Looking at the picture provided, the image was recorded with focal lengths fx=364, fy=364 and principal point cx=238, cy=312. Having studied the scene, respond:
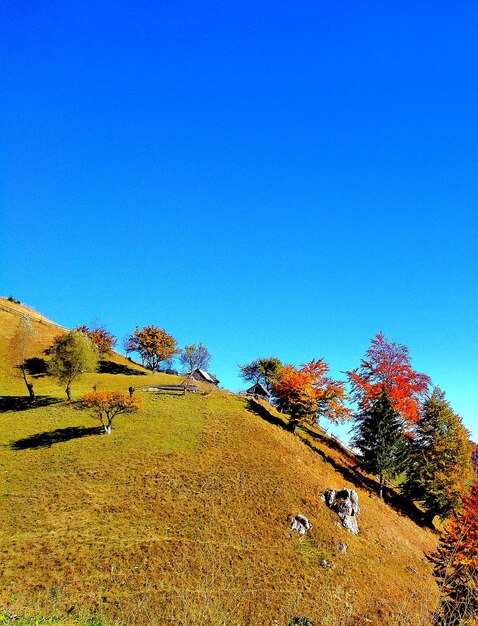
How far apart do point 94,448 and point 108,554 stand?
15843 mm

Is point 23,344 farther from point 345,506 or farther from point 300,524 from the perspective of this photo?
point 345,506

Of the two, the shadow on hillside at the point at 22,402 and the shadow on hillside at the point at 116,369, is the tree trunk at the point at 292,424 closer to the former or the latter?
the shadow on hillside at the point at 22,402

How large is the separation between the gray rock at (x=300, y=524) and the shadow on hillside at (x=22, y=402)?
124 ft

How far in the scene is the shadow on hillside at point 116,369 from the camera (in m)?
79.0

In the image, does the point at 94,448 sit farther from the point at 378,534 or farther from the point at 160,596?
the point at 378,534

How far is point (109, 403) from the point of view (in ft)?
143

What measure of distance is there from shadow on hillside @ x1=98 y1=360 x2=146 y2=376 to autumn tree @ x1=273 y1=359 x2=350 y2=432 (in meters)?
39.3

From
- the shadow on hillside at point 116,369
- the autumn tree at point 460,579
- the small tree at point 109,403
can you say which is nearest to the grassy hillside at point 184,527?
the small tree at point 109,403

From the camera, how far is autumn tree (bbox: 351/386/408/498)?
159 ft

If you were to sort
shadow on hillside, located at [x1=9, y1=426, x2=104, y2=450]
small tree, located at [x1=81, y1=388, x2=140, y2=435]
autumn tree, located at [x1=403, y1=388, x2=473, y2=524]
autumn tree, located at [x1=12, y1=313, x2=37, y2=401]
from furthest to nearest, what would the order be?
1. autumn tree, located at [x1=12, y1=313, x2=37, y2=401]
2. autumn tree, located at [x1=403, y1=388, x2=473, y2=524]
3. small tree, located at [x1=81, y1=388, x2=140, y2=435]
4. shadow on hillside, located at [x1=9, y1=426, x2=104, y2=450]

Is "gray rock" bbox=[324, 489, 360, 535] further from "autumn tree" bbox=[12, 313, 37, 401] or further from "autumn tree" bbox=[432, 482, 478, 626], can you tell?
"autumn tree" bbox=[12, 313, 37, 401]

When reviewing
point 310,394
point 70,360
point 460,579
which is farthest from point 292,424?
point 70,360

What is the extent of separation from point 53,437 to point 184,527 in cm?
2128

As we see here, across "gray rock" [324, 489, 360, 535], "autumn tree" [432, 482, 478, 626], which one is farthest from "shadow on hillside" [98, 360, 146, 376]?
"autumn tree" [432, 482, 478, 626]
